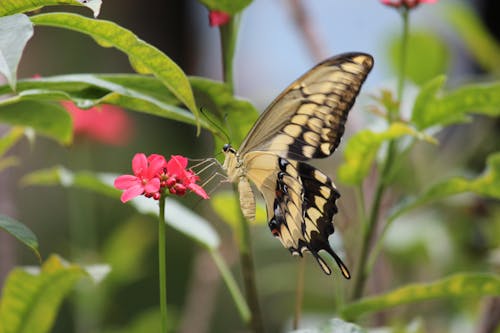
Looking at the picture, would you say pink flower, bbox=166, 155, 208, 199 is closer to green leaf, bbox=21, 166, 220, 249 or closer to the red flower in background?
green leaf, bbox=21, 166, 220, 249

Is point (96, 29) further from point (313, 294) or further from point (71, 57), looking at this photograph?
point (71, 57)

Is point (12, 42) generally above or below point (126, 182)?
above

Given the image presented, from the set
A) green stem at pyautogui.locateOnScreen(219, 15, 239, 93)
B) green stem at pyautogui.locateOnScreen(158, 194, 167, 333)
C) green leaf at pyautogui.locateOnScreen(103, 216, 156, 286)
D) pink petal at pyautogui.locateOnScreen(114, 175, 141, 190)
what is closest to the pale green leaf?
green stem at pyautogui.locateOnScreen(158, 194, 167, 333)

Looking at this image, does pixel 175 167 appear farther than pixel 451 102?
No

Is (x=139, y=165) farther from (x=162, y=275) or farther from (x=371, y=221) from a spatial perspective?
(x=371, y=221)

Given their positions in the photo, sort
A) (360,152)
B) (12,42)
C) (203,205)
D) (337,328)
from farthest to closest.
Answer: (203,205) < (360,152) < (337,328) < (12,42)

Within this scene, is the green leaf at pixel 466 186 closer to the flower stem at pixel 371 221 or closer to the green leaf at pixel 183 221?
the flower stem at pixel 371 221

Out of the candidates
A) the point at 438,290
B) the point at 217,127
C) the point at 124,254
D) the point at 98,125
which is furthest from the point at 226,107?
the point at 98,125
